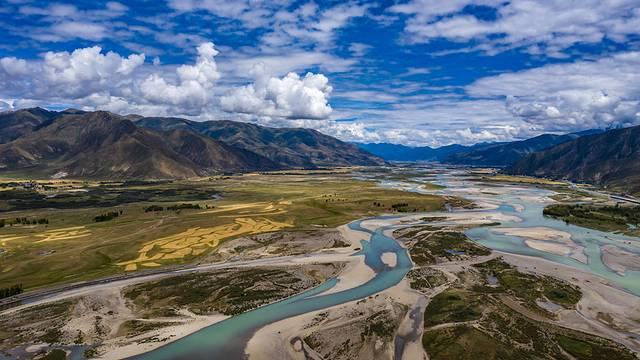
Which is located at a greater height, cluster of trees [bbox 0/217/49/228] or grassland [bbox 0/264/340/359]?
cluster of trees [bbox 0/217/49/228]

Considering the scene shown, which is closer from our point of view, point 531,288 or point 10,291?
point 531,288

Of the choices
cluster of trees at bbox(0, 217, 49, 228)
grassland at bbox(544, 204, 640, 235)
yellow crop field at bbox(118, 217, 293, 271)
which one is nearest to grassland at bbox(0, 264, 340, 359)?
yellow crop field at bbox(118, 217, 293, 271)

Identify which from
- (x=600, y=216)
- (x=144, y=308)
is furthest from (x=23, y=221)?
(x=600, y=216)

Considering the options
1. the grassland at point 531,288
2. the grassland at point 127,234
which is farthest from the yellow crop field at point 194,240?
the grassland at point 531,288

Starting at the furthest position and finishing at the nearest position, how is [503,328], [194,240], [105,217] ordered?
[105,217] → [194,240] → [503,328]

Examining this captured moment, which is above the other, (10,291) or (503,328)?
(503,328)

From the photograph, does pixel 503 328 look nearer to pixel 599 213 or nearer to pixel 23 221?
pixel 599 213

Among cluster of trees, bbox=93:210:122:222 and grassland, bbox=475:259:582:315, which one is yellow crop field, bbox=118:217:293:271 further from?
grassland, bbox=475:259:582:315

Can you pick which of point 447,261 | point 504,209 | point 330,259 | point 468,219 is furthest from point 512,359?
point 504,209
